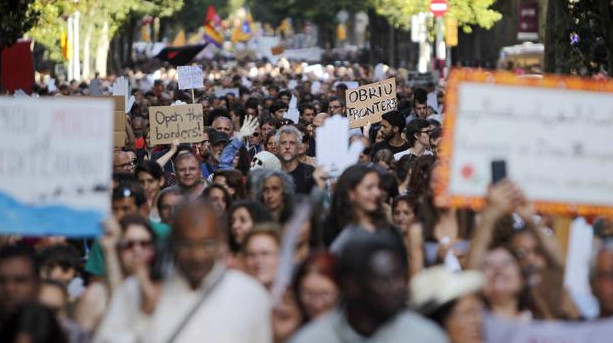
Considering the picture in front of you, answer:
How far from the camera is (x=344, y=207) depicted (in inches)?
381

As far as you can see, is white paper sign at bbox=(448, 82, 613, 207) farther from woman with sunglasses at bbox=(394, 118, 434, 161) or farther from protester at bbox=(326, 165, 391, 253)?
woman with sunglasses at bbox=(394, 118, 434, 161)

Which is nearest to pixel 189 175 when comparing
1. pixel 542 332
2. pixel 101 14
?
pixel 542 332

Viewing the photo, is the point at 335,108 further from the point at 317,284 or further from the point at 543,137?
the point at 317,284

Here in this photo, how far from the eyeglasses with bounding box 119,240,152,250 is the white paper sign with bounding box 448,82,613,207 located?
4.85ft

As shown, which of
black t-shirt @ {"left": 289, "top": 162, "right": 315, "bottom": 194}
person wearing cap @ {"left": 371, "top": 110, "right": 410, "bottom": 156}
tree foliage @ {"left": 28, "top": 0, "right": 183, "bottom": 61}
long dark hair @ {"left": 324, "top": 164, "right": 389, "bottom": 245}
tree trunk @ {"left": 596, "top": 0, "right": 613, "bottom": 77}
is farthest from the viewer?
tree foliage @ {"left": 28, "top": 0, "right": 183, "bottom": 61}

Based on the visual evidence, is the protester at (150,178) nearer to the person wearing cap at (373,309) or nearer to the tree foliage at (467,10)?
the person wearing cap at (373,309)

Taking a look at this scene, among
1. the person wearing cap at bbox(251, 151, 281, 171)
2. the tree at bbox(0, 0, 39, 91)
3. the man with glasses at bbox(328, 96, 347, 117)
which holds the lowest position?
the man with glasses at bbox(328, 96, 347, 117)

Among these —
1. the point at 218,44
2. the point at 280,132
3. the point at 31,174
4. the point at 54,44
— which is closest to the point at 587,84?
the point at 31,174

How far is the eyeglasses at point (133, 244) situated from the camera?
26.8ft

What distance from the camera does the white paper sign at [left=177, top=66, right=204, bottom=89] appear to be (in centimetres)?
2492

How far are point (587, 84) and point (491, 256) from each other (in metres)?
1.36

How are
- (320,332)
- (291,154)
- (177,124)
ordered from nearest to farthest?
(320,332) → (291,154) → (177,124)

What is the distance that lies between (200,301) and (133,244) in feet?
4.03

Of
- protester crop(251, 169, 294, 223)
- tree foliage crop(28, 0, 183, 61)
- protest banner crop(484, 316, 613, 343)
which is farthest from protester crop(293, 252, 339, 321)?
tree foliage crop(28, 0, 183, 61)
